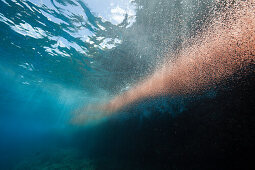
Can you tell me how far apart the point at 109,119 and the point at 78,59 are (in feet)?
84.8

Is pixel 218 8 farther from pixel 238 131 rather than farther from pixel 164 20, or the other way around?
Result: pixel 238 131

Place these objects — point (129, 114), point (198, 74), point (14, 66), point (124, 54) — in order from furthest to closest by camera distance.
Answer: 1. point (129, 114)
2. point (14, 66)
3. point (124, 54)
4. point (198, 74)

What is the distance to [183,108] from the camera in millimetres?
15156

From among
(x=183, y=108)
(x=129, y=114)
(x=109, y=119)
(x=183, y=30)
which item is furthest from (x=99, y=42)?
(x=109, y=119)

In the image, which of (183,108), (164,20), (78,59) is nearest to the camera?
(164,20)

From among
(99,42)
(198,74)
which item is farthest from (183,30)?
(99,42)

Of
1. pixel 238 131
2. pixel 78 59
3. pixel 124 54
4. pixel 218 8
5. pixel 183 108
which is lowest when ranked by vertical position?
pixel 238 131

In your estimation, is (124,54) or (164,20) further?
(124,54)

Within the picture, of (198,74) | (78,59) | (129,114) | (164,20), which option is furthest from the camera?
(129,114)

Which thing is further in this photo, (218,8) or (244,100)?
(244,100)

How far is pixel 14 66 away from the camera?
18.1 meters

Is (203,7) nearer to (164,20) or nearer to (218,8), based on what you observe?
(218,8)

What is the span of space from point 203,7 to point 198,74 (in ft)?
17.8

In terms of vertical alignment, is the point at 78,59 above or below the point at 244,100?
above
